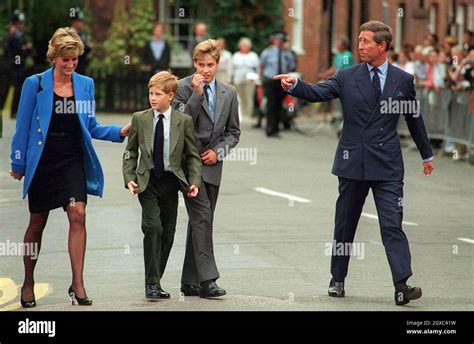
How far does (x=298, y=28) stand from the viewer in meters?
40.2

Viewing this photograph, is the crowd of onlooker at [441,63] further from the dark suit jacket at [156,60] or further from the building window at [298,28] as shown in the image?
the building window at [298,28]

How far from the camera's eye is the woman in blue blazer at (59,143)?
33.0ft

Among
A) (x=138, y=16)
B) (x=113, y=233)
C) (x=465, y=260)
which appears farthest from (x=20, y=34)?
(x=465, y=260)

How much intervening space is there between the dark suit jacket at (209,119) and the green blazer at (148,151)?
22 centimetres

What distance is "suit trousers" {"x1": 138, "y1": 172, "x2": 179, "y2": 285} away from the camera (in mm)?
10398

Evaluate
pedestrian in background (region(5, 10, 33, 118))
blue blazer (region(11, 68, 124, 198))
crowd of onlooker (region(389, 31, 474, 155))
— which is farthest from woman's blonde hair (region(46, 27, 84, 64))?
pedestrian in background (region(5, 10, 33, 118))

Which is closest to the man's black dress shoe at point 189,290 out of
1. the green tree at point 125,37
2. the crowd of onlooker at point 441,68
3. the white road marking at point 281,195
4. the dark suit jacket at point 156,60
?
the white road marking at point 281,195

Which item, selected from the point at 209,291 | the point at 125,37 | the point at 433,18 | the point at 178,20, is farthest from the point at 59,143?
the point at 433,18

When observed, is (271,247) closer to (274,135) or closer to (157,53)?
(274,135)

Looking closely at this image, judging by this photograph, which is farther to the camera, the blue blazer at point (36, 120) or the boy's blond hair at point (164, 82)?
the boy's blond hair at point (164, 82)

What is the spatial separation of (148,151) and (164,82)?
477 mm

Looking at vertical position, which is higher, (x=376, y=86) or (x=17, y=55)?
(x=376, y=86)

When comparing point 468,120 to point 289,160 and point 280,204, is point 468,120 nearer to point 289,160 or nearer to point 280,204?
point 289,160
